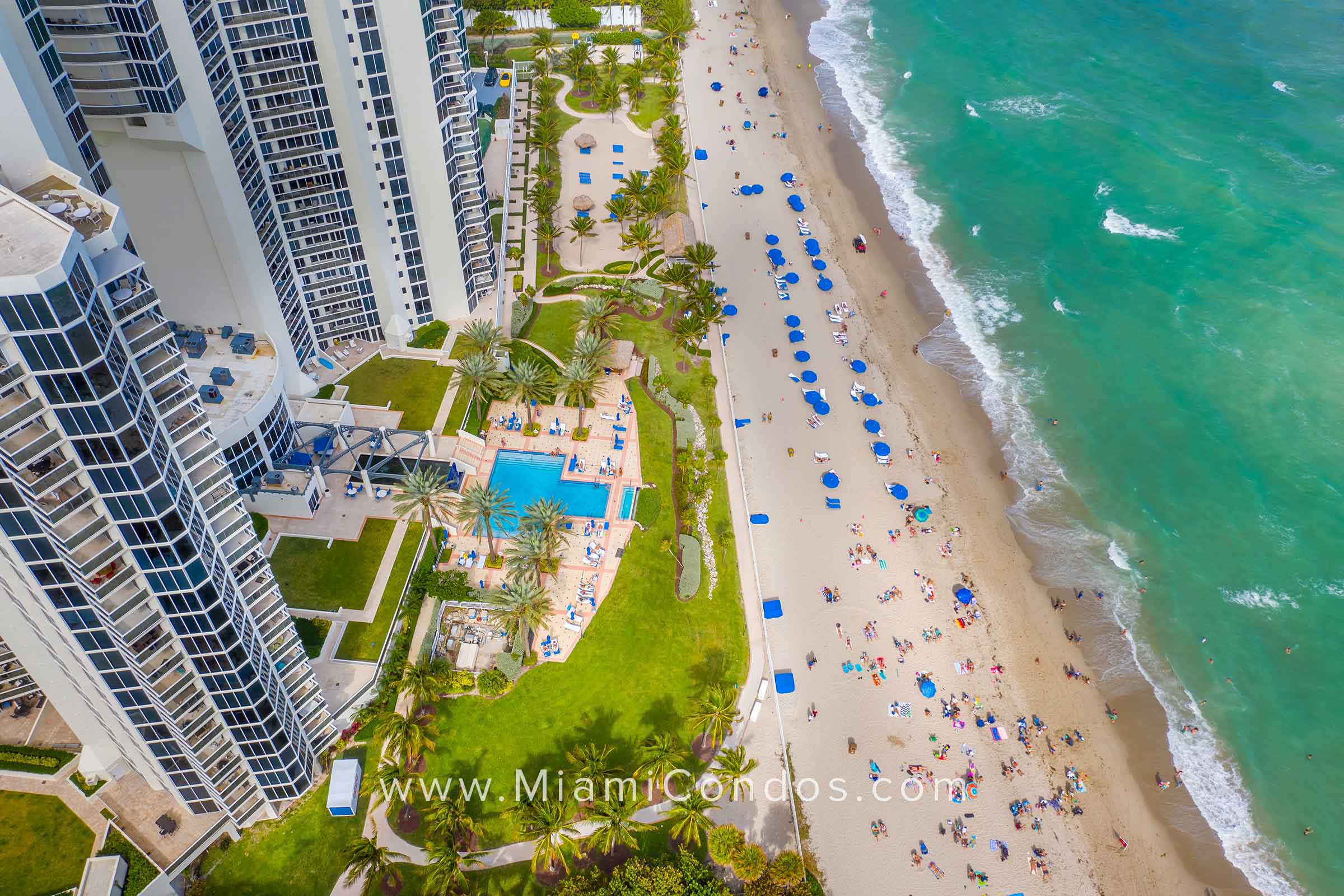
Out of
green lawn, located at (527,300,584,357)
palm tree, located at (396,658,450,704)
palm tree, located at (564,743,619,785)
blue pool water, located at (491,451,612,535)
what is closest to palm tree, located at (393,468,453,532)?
blue pool water, located at (491,451,612,535)

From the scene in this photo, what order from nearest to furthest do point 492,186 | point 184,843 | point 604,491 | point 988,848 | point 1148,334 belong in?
point 184,843 < point 988,848 < point 604,491 < point 1148,334 < point 492,186

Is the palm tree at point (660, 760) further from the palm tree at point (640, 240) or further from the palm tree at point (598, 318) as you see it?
the palm tree at point (640, 240)

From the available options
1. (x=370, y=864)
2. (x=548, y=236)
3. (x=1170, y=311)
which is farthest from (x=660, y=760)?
(x=1170, y=311)

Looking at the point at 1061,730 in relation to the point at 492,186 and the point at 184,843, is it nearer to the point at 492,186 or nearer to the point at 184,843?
the point at 184,843

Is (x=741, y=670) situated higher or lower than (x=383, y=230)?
lower

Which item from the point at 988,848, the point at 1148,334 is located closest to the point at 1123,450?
the point at 1148,334

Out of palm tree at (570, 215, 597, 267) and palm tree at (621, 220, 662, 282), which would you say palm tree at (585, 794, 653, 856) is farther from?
palm tree at (570, 215, 597, 267)
